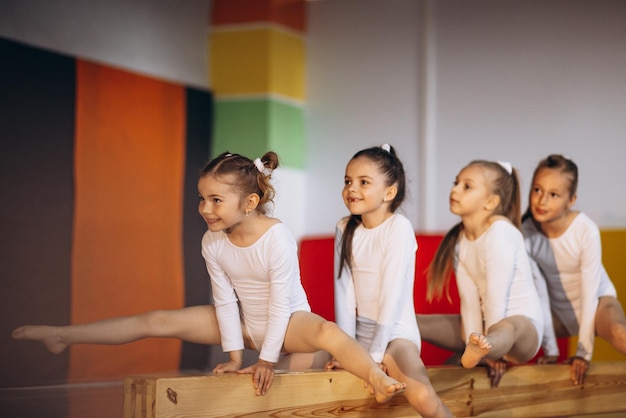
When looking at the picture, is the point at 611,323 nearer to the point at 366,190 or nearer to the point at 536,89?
the point at 366,190

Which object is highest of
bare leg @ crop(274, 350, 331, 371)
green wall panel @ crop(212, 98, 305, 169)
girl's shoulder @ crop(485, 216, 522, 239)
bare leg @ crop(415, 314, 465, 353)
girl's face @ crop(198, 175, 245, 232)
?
green wall panel @ crop(212, 98, 305, 169)

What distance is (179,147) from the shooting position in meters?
5.77

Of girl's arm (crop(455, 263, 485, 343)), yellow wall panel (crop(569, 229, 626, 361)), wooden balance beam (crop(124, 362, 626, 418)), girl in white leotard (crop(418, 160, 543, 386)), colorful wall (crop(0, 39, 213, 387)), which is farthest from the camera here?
yellow wall panel (crop(569, 229, 626, 361))

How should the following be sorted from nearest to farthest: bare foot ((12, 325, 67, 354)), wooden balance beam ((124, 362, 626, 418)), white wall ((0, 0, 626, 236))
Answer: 1. wooden balance beam ((124, 362, 626, 418))
2. bare foot ((12, 325, 67, 354))
3. white wall ((0, 0, 626, 236))

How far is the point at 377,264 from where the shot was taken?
3408 millimetres

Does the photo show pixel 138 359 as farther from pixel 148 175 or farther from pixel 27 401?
pixel 27 401

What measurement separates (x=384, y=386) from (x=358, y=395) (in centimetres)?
41

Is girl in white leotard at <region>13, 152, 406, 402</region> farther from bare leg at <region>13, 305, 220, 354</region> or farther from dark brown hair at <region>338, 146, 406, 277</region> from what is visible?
dark brown hair at <region>338, 146, 406, 277</region>

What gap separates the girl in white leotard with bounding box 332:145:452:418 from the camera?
129 inches

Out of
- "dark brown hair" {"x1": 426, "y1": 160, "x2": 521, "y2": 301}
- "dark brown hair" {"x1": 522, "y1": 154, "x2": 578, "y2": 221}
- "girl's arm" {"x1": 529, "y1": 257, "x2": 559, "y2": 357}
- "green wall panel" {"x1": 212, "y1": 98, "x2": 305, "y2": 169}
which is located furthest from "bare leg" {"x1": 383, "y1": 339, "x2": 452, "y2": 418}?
"green wall panel" {"x1": 212, "y1": 98, "x2": 305, "y2": 169}

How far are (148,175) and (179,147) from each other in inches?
13.6

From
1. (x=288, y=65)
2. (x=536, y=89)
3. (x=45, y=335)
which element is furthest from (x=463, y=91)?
(x=45, y=335)

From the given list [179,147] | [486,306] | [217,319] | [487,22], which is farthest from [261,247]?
[487,22]

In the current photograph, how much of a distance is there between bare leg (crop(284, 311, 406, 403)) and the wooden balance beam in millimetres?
118
